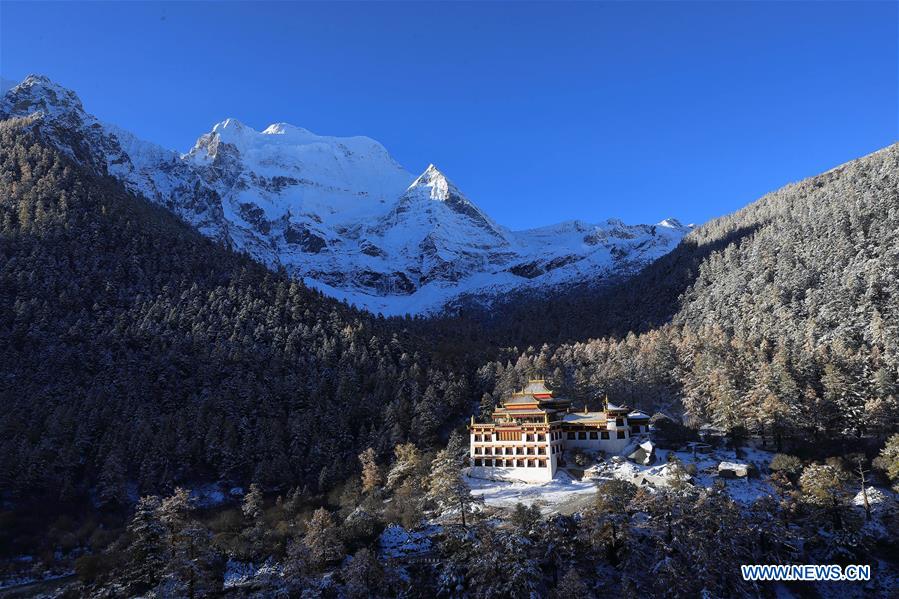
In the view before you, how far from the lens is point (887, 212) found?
11969 centimetres

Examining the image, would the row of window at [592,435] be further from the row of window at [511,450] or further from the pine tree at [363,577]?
the pine tree at [363,577]

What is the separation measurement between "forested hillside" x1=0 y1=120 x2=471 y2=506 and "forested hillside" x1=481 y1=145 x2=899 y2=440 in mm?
23653

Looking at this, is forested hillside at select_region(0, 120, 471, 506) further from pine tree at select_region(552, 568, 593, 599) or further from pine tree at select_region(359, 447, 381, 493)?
pine tree at select_region(552, 568, 593, 599)

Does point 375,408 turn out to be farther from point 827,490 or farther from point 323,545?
point 827,490

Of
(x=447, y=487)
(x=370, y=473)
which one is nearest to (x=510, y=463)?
(x=447, y=487)

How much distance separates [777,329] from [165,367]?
11079cm

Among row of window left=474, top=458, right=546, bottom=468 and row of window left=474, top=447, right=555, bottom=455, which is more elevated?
row of window left=474, top=447, right=555, bottom=455

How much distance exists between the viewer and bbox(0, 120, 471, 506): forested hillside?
3273 inches

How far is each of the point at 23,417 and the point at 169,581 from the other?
58.7 meters

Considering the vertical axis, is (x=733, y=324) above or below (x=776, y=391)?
above

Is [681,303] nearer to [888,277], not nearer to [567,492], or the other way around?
[888,277]

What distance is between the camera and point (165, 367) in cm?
10531

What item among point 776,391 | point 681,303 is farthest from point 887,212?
point 776,391

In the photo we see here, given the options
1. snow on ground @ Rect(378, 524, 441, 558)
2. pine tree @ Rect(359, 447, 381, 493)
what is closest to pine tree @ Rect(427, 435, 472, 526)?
snow on ground @ Rect(378, 524, 441, 558)
